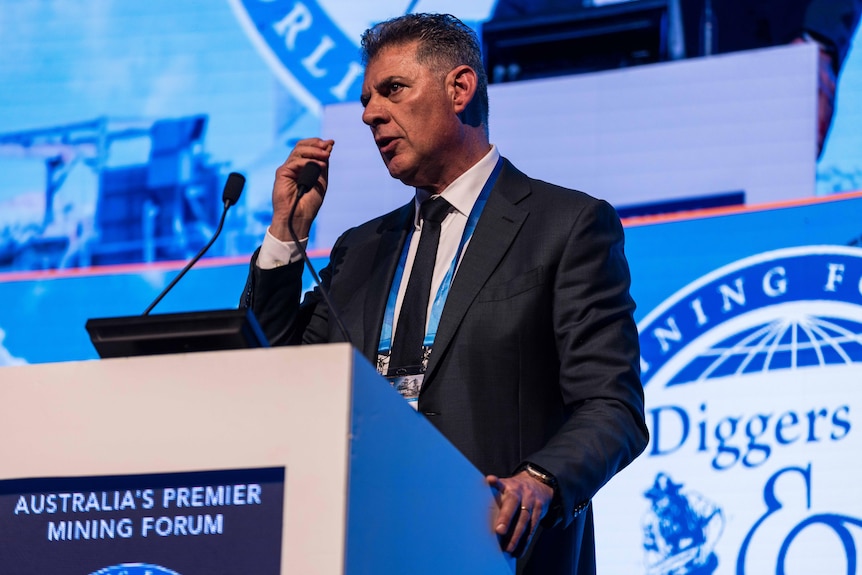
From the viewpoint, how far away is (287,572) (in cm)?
110

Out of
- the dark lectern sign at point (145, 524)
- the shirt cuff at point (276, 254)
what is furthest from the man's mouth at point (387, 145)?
the dark lectern sign at point (145, 524)

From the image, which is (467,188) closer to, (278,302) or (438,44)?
(438,44)

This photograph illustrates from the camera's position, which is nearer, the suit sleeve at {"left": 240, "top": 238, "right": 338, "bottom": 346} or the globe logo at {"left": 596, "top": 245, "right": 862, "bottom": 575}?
the suit sleeve at {"left": 240, "top": 238, "right": 338, "bottom": 346}

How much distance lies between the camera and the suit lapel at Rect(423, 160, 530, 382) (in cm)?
181

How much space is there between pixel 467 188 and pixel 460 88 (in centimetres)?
19

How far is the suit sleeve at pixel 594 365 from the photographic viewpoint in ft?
5.25

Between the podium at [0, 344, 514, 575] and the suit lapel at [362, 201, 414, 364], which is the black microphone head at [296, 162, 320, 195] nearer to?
the suit lapel at [362, 201, 414, 364]

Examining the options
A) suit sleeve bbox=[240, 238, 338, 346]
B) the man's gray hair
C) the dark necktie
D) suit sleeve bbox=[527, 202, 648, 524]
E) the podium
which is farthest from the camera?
the man's gray hair

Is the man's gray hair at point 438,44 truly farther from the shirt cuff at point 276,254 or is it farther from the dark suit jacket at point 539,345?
the shirt cuff at point 276,254

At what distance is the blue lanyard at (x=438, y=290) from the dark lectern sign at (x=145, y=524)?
71 centimetres

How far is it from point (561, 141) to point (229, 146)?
88cm

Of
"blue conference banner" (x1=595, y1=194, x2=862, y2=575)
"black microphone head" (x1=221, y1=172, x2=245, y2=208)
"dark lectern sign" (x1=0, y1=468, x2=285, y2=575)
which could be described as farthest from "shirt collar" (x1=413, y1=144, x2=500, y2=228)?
"dark lectern sign" (x1=0, y1=468, x2=285, y2=575)

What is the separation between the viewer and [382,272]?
2035mm

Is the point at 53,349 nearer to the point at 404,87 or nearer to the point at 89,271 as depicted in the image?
the point at 89,271
